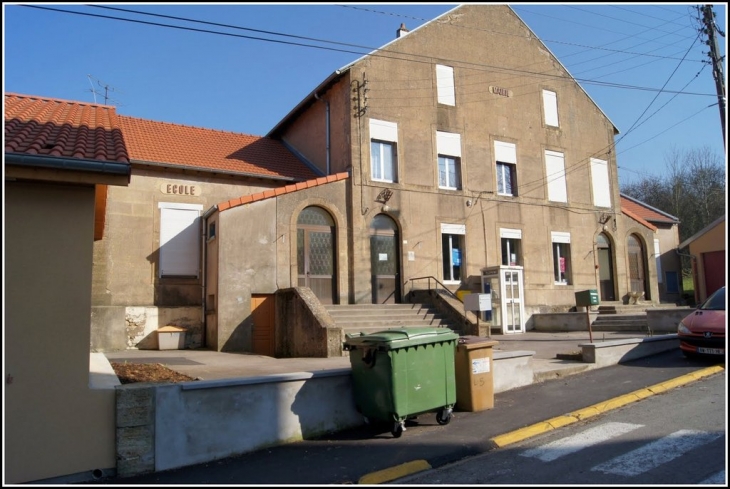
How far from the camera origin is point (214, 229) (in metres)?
16.2

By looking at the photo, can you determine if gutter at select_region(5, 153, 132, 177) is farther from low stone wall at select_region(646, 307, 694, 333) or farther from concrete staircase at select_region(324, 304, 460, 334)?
low stone wall at select_region(646, 307, 694, 333)

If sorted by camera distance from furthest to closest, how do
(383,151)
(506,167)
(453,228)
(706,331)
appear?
1. (506,167)
2. (453,228)
3. (383,151)
4. (706,331)

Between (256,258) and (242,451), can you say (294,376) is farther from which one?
(256,258)

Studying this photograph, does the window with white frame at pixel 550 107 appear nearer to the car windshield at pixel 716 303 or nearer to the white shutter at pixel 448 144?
the white shutter at pixel 448 144

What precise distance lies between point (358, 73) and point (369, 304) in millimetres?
7702

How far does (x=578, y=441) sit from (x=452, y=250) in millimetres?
13512

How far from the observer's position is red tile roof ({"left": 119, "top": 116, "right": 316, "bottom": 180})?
18.0m

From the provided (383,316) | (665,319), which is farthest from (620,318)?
(383,316)

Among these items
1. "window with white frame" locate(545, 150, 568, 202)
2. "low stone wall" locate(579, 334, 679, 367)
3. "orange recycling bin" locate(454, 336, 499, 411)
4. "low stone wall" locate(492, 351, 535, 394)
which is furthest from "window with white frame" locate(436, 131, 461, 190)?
"orange recycling bin" locate(454, 336, 499, 411)

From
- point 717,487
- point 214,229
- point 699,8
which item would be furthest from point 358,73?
point 717,487

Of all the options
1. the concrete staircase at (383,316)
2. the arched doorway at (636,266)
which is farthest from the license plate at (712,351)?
the arched doorway at (636,266)

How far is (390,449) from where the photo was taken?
6.78m

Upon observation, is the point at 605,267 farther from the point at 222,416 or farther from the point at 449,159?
the point at 222,416

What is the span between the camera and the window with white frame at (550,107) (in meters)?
23.3
